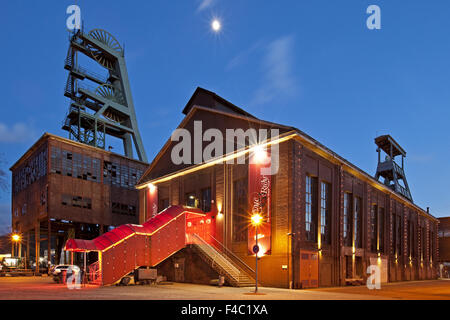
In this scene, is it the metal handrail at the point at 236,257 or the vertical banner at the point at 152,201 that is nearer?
the metal handrail at the point at 236,257

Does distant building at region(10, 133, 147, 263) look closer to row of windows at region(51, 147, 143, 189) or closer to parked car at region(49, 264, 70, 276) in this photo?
row of windows at region(51, 147, 143, 189)

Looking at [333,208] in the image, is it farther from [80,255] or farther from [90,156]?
[80,255]

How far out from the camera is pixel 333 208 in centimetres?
3334

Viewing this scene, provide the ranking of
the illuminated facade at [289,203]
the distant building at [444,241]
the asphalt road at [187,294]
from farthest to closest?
the distant building at [444,241], the illuminated facade at [289,203], the asphalt road at [187,294]

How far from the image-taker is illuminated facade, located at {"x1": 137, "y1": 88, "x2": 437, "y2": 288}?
28.5 metres

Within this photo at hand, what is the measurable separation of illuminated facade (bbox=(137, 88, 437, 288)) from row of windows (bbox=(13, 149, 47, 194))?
16054 mm

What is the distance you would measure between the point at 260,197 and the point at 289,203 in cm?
266

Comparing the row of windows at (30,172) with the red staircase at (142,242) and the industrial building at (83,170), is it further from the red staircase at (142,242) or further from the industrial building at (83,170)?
the red staircase at (142,242)

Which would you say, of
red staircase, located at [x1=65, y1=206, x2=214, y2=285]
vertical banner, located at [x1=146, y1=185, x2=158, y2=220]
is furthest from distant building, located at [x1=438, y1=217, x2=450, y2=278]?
vertical banner, located at [x1=146, y1=185, x2=158, y2=220]

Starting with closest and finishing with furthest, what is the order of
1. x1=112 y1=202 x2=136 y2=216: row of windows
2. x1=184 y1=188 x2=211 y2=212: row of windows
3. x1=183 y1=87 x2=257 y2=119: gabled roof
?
x1=184 y1=188 x2=211 y2=212: row of windows
x1=183 y1=87 x2=257 y2=119: gabled roof
x1=112 y1=202 x2=136 y2=216: row of windows

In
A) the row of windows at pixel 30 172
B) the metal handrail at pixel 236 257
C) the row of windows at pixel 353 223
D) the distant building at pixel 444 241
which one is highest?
the row of windows at pixel 30 172

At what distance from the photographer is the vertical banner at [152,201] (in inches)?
1684

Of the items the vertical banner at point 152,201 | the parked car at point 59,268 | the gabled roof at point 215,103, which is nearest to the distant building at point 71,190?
the parked car at point 59,268

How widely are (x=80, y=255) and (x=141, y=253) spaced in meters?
33.7
